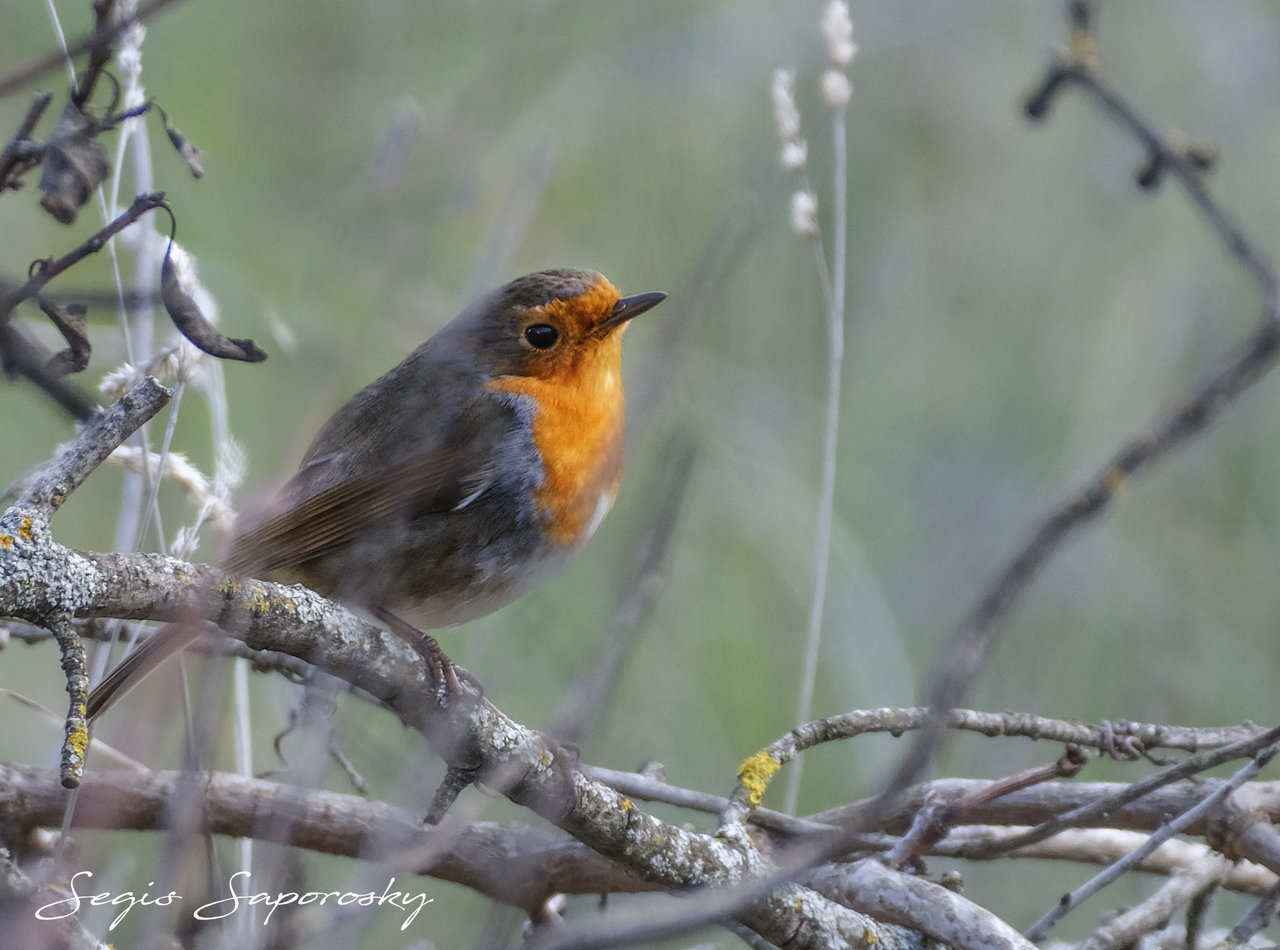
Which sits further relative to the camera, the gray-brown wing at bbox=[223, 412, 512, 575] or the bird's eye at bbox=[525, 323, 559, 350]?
the bird's eye at bbox=[525, 323, 559, 350]

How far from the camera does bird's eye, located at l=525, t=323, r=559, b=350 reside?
11.6 ft

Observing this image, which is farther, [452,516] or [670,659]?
[670,659]

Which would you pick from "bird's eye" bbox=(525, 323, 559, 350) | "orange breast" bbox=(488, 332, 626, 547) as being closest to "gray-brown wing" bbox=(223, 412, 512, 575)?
"orange breast" bbox=(488, 332, 626, 547)

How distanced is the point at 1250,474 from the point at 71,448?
4590mm

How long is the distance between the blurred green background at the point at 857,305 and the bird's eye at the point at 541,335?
359 millimetres

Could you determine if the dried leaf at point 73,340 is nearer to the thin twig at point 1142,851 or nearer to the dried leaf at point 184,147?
the dried leaf at point 184,147

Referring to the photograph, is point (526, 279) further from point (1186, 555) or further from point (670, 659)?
point (1186, 555)

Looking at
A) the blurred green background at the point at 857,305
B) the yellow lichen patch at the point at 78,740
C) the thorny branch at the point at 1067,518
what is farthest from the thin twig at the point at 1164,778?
the blurred green background at the point at 857,305

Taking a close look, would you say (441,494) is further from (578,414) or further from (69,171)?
(69,171)

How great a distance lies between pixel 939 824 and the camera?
7.29ft

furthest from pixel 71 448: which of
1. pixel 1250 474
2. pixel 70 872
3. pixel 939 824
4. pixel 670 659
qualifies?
pixel 1250 474

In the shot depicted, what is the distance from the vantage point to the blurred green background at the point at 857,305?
4418 millimetres

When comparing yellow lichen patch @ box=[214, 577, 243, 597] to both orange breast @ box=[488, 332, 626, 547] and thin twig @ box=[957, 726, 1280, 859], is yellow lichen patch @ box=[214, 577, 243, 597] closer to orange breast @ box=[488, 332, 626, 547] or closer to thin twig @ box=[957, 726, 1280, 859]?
thin twig @ box=[957, 726, 1280, 859]

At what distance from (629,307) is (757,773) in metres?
1.60
